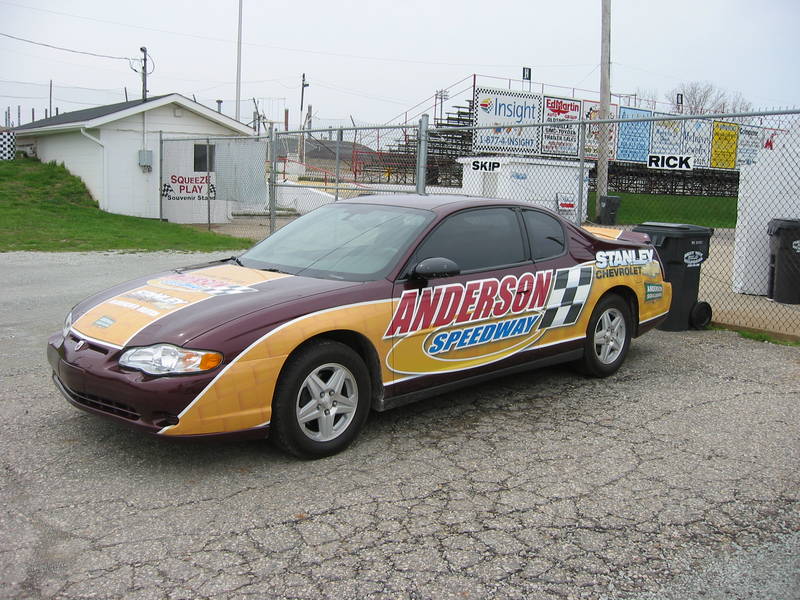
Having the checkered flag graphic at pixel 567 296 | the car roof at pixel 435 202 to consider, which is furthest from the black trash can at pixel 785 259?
the car roof at pixel 435 202

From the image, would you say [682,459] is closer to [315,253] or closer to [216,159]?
[315,253]

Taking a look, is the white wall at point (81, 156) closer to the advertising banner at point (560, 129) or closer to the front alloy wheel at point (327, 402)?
the front alloy wheel at point (327, 402)

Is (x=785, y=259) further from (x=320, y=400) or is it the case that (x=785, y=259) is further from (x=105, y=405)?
(x=105, y=405)

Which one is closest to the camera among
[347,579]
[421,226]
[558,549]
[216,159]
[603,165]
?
[347,579]

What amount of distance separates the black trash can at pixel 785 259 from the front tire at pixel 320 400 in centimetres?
734

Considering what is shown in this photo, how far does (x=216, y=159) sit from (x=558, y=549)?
1967 centimetres


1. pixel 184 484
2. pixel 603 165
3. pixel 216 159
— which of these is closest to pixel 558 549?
pixel 184 484

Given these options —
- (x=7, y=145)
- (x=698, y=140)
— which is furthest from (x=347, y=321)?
(x=698, y=140)

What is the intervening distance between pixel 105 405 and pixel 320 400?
1158 mm

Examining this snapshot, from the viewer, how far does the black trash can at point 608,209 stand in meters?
18.9

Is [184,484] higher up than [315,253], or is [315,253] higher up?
[315,253]

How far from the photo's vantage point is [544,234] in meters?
5.81

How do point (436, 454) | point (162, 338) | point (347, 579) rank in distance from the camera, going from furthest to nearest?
point (436, 454) → point (162, 338) → point (347, 579)

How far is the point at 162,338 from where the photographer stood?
3947 mm
